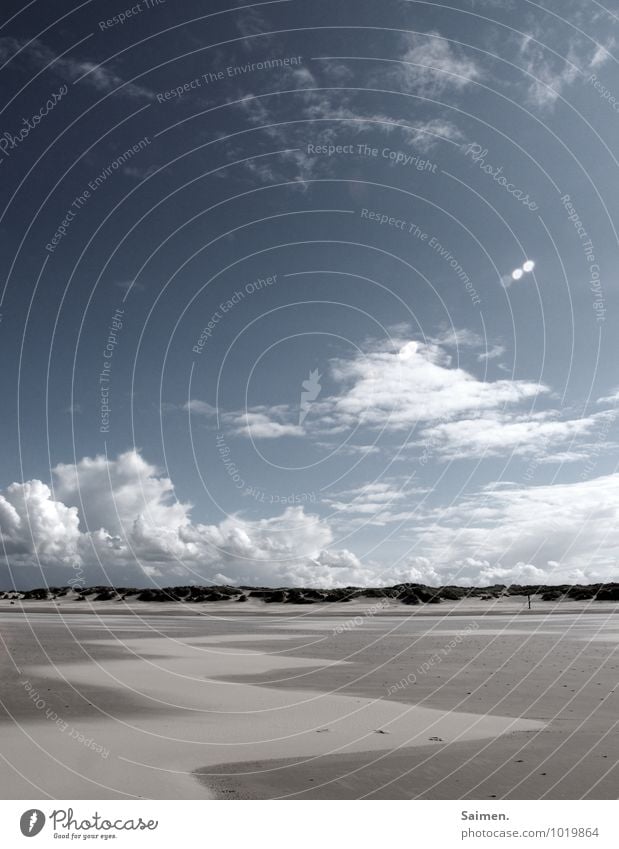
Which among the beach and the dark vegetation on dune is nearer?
the beach

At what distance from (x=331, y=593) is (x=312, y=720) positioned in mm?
62230

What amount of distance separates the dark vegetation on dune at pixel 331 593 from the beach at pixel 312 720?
39.5 metres

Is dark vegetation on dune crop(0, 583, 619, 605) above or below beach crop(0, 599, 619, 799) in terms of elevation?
below

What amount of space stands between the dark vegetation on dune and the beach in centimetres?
3952

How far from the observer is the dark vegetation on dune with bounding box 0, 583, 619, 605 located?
207 feet

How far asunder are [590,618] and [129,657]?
99.1ft

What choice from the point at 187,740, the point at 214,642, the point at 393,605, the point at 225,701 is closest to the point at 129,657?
the point at 214,642

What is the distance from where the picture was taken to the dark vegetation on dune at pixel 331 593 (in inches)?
2483

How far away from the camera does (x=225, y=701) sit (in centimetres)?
1391

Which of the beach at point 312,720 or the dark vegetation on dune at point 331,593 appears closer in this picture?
the beach at point 312,720

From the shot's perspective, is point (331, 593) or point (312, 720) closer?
point (312, 720)

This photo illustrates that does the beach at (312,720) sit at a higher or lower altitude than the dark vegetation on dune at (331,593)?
higher

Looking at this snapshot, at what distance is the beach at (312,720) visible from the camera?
27.2 ft

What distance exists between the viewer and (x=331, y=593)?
7250cm
